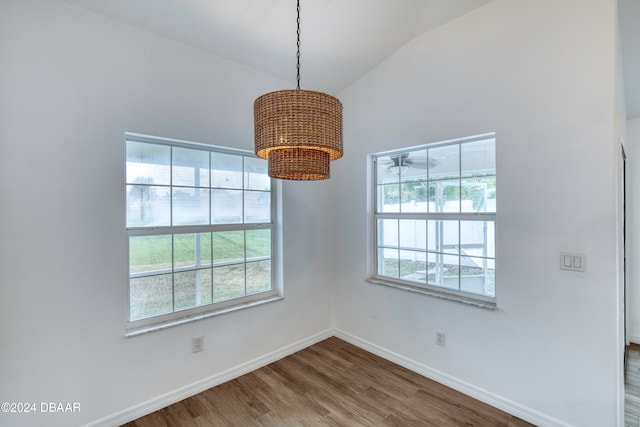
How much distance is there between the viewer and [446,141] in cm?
237

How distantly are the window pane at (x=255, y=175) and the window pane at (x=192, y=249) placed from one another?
2.00ft

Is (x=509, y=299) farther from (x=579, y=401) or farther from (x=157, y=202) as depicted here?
(x=157, y=202)

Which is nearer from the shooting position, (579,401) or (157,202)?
(579,401)

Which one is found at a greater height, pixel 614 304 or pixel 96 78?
pixel 96 78

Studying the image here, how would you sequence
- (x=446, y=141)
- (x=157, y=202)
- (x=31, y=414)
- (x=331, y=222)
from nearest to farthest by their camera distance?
1. (x=31, y=414)
2. (x=157, y=202)
3. (x=446, y=141)
4. (x=331, y=222)

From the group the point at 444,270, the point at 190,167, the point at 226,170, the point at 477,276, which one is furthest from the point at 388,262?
the point at 190,167

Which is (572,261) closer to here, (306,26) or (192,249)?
(306,26)

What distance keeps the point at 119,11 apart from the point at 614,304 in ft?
11.4

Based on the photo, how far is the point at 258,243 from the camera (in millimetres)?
2781

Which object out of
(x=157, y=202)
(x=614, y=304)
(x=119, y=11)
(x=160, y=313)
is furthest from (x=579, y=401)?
(x=119, y=11)

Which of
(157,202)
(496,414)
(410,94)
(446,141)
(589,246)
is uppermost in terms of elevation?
(410,94)

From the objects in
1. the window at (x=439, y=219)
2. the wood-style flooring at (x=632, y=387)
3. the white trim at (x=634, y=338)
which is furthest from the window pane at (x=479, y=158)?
the white trim at (x=634, y=338)

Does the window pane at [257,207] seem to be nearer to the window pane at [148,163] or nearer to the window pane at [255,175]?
the window pane at [255,175]

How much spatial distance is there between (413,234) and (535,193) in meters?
1.01
